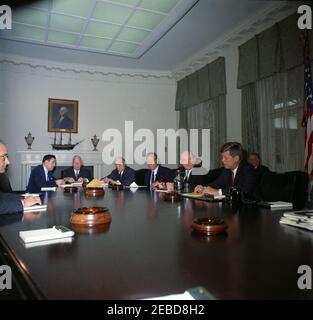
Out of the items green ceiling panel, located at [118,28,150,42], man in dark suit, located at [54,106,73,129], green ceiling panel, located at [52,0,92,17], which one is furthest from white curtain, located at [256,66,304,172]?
man in dark suit, located at [54,106,73,129]

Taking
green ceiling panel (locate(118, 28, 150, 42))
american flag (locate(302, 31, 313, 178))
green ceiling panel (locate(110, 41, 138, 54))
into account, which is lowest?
american flag (locate(302, 31, 313, 178))

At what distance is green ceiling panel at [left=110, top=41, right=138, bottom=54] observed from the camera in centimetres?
621

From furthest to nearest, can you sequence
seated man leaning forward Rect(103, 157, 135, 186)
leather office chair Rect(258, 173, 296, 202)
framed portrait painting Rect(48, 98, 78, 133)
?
framed portrait painting Rect(48, 98, 78, 133) < seated man leaning forward Rect(103, 157, 135, 186) < leather office chair Rect(258, 173, 296, 202)

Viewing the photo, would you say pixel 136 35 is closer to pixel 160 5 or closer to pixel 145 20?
pixel 145 20

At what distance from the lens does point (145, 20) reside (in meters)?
5.17

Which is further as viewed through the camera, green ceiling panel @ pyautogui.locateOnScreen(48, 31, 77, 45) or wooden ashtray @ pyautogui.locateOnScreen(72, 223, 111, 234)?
green ceiling panel @ pyautogui.locateOnScreen(48, 31, 77, 45)

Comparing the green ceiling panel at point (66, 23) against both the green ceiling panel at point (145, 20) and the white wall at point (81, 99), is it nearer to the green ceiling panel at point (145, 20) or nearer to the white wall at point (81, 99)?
the green ceiling panel at point (145, 20)

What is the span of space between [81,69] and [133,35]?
2315 millimetres

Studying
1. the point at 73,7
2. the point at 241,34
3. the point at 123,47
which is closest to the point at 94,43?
the point at 123,47

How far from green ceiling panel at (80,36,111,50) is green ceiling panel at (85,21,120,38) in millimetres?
243

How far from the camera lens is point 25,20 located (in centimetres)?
507

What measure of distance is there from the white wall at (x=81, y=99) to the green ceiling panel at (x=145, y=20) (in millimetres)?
2632

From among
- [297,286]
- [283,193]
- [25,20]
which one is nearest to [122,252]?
[297,286]

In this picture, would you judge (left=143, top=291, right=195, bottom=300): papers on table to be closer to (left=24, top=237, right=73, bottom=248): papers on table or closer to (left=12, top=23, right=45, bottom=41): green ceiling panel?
(left=24, top=237, right=73, bottom=248): papers on table
